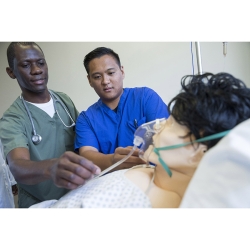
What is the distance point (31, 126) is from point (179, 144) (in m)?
0.59

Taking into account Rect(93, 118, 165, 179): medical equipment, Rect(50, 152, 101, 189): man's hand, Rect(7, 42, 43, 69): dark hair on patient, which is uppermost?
Rect(7, 42, 43, 69): dark hair on patient

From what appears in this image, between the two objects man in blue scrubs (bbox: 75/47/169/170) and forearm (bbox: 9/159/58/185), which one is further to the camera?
man in blue scrubs (bbox: 75/47/169/170)

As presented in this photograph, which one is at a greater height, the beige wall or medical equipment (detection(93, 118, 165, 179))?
the beige wall

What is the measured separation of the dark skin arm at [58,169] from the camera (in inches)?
25.6

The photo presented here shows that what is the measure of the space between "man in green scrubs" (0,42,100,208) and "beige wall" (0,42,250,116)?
0.03 meters

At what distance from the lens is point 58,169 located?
0.67m

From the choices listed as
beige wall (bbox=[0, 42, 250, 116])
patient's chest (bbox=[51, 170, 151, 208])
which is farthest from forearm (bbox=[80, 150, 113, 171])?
beige wall (bbox=[0, 42, 250, 116])

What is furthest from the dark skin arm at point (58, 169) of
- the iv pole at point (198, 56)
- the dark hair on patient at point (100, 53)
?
the iv pole at point (198, 56)

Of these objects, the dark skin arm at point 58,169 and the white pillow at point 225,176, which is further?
the dark skin arm at point 58,169

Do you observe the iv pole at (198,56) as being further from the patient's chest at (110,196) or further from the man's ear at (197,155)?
the patient's chest at (110,196)

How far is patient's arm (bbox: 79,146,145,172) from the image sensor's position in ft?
2.64

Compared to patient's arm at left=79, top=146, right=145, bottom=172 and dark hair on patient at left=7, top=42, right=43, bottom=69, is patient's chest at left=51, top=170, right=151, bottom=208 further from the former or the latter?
dark hair on patient at left=7, top=42, right=43, bottom=69

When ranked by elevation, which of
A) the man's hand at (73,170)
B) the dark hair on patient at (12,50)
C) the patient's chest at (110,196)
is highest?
the dark hair on patient at (12,50)

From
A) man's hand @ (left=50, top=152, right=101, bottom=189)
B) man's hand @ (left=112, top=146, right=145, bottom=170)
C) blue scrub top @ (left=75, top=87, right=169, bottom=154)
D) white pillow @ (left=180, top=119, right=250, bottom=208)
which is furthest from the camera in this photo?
blue scrub top @ (left=75, top=87, right=169, bottom=154)
